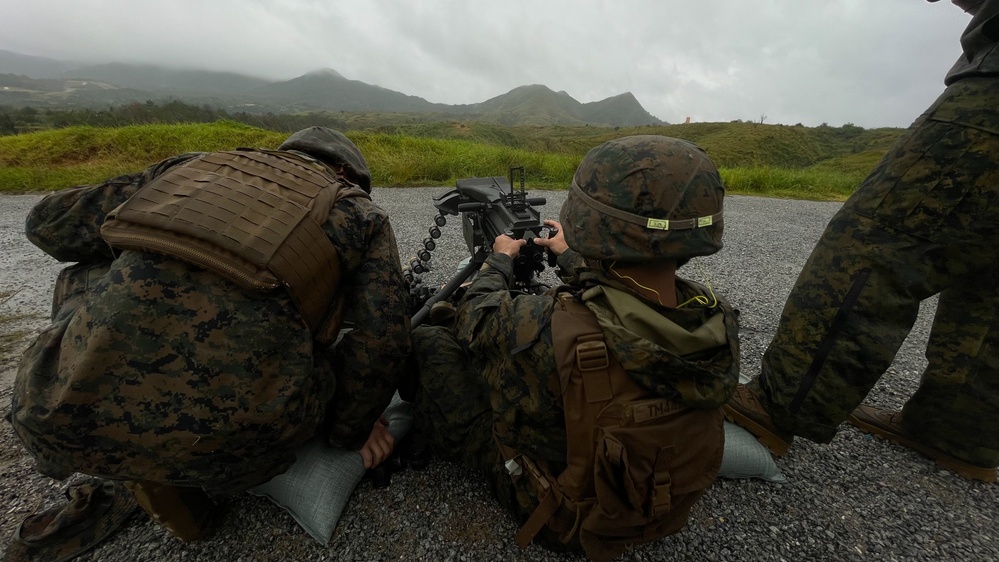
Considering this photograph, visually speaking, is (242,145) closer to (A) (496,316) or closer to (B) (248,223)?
(B) (248,223)

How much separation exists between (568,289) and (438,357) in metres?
0.88

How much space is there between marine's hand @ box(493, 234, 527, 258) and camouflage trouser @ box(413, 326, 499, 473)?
551mm

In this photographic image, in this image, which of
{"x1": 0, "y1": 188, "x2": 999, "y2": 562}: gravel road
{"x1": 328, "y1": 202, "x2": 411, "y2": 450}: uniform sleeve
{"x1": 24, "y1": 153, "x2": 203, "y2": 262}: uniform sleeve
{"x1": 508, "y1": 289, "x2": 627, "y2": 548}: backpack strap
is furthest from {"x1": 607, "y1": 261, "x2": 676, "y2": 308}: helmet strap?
{"x1": 24, "y1": 153, "x2": 203, "y2": 262}: uniform sleeve

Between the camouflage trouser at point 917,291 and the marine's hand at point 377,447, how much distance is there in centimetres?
205

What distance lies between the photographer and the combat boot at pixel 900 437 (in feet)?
7.44

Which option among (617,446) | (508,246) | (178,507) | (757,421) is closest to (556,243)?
(508,246)

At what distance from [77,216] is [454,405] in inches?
73.1

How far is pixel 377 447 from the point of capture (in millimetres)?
2242

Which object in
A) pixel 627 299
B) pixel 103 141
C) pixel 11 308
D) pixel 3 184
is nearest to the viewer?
pixel 627 299

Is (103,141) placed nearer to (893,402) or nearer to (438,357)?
(438,357)

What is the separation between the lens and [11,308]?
3828 millimetres

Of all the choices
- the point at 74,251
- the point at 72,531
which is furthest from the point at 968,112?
the point at 72,531

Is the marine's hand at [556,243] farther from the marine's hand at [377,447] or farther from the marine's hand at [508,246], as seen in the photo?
the marine's hand at [377,447]

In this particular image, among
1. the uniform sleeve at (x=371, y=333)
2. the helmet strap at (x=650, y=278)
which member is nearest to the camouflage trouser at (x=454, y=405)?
the uniform sleeve at (x=371, y=333)
